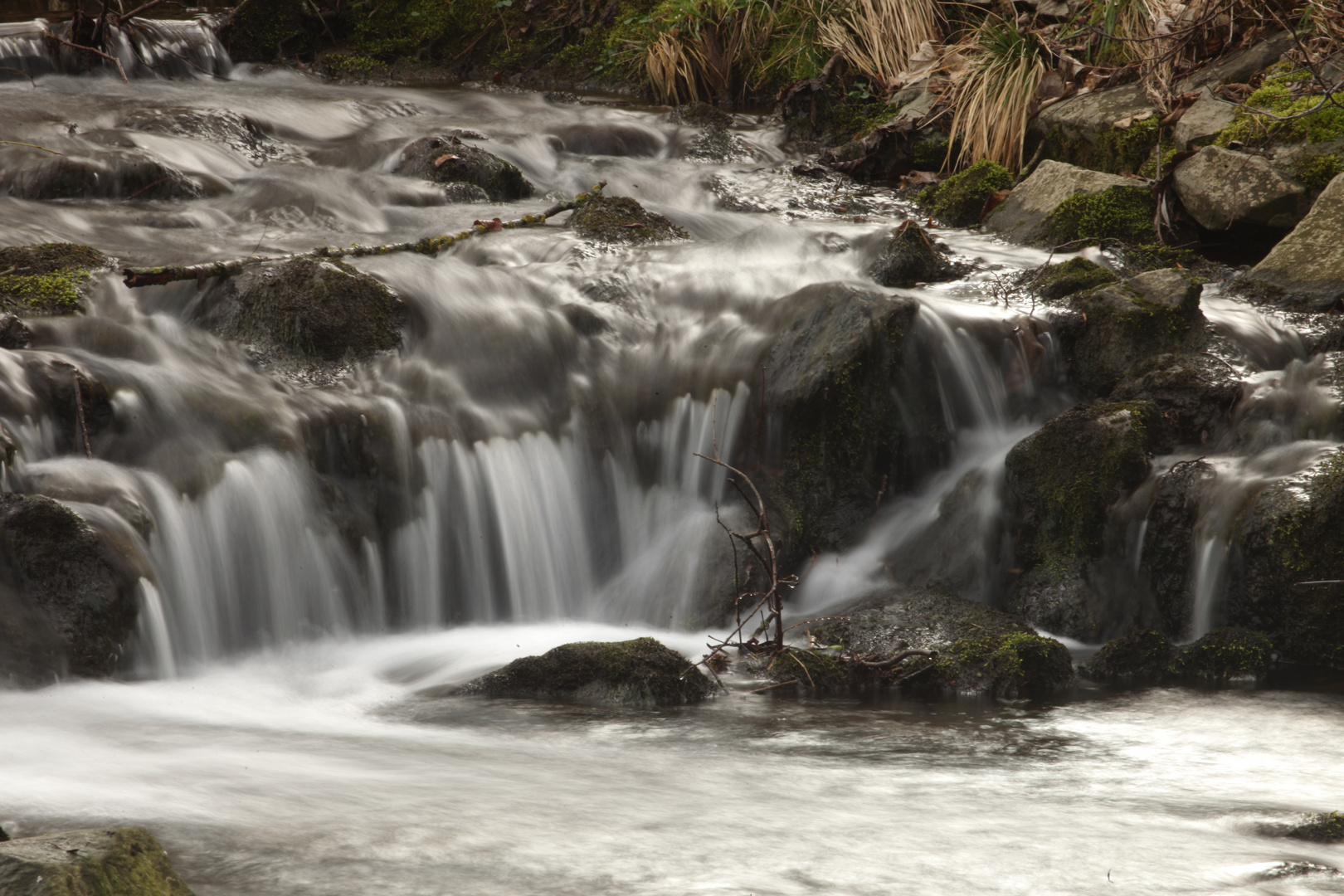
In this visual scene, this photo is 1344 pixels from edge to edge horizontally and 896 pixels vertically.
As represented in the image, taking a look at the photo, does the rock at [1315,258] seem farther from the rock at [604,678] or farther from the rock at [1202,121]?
the rock at [604,678]

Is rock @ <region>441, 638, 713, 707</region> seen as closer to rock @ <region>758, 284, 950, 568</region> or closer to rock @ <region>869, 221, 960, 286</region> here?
rock @ <region>758, 284, 950, 568</region>

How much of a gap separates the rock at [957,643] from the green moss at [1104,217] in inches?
134

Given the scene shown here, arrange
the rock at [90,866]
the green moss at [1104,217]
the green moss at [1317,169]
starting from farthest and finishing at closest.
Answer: the green moss at [1104,217]
the green moss at [1317,169]
the rock at [90,866]

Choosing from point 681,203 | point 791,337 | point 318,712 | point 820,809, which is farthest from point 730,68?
point 820,809

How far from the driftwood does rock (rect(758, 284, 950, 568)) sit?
7.27ft

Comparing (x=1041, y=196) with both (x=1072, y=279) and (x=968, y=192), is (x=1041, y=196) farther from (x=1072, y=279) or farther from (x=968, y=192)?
(x=1072, y=279)

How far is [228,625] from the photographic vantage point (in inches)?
175

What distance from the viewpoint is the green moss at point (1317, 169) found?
6336mm

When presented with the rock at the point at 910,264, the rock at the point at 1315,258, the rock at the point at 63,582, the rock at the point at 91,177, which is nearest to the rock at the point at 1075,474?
the rock at the point at 1315,258

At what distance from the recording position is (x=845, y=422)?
17.2 ft

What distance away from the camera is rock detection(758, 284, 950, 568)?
17.1ft

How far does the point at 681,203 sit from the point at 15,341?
4.87 metres

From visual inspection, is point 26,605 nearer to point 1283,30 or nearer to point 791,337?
point 791,337

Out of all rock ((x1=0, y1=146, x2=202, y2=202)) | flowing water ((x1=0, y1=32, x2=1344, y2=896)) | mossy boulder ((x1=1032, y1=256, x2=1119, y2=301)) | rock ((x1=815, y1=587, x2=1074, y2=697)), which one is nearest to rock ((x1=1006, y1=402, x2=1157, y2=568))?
flowing water ((x1=0, y1=32, x2=1344, y2=896))
